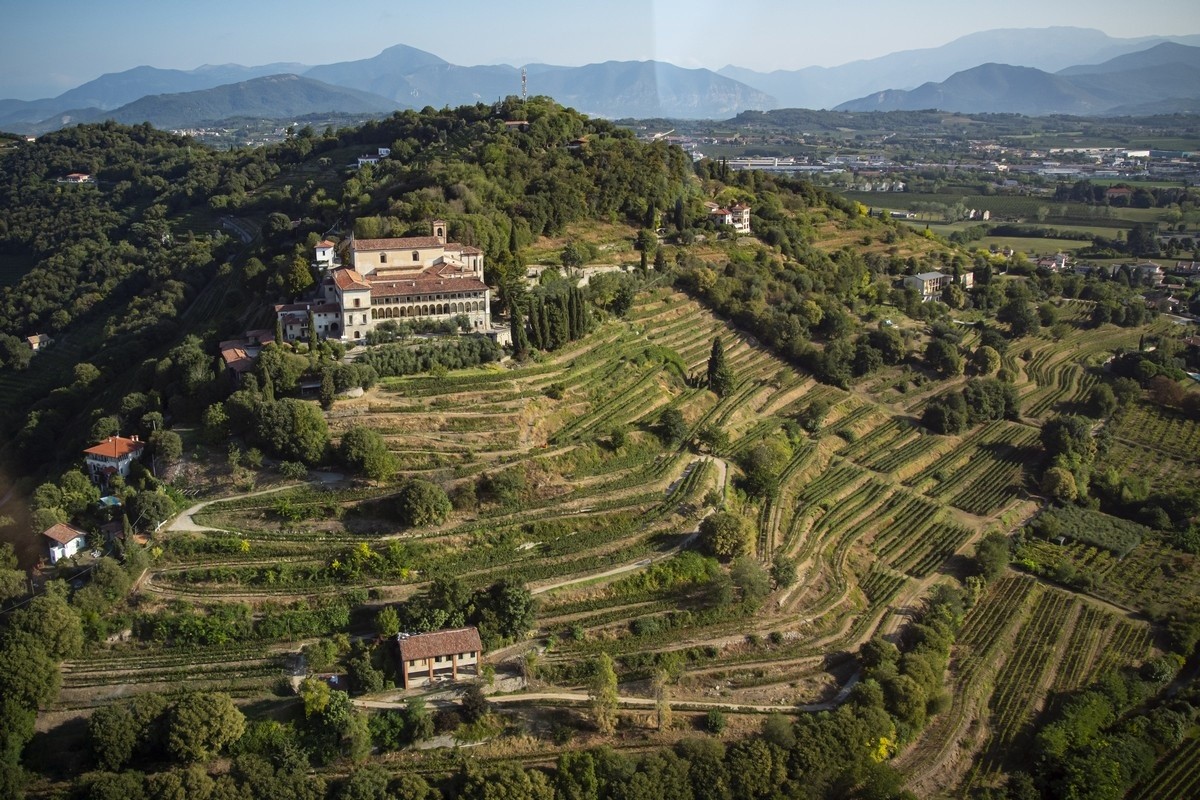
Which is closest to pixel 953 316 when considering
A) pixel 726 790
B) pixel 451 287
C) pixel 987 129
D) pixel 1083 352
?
pixel 1083 352

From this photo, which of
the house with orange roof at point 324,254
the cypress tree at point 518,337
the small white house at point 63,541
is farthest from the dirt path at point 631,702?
the house with orange roof at point 324,254

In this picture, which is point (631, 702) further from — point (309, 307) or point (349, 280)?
point (309, 307)

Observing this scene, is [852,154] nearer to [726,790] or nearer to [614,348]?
[614,348]

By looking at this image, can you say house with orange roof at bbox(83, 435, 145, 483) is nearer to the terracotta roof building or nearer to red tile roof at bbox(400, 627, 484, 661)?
the terracotta roof building

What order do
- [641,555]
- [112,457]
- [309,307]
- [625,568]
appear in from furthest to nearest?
1. [309,307]
2. [112,457]
3. [641,555]
4. [625,568]

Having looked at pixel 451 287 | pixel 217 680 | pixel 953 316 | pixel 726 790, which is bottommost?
pixel 726 790

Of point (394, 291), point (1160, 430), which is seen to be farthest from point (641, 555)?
point (1160, 430)

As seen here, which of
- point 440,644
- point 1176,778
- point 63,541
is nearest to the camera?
point 440,644

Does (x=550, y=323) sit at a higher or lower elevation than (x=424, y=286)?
lower

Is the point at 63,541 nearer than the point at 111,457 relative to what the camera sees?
Yes
